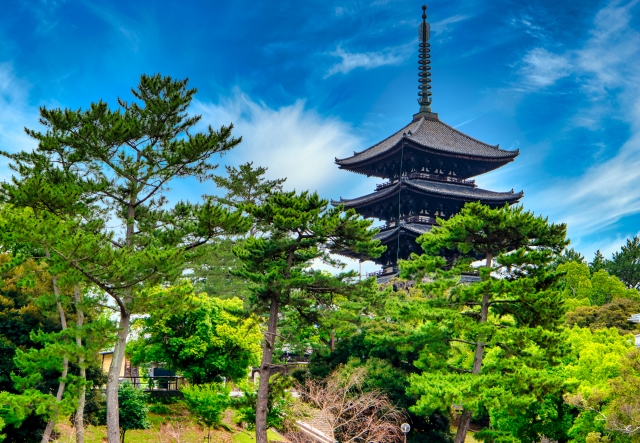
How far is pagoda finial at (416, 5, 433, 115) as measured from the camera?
5494 centimetres

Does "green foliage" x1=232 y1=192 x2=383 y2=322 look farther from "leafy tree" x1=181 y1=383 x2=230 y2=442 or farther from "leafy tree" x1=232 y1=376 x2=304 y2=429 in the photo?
"leafy tree" x1=181 y1=383 x2=230 y2=442

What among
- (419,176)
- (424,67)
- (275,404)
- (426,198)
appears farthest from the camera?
(424,67)

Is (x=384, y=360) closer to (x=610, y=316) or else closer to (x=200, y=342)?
(x=200, y=342)

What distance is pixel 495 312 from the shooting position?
2383 centimetres

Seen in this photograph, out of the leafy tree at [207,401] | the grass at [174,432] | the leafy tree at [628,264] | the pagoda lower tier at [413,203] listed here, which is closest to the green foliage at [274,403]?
the leafy tree at [207,401]

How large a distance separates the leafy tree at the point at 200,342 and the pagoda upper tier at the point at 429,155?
68.1 ft

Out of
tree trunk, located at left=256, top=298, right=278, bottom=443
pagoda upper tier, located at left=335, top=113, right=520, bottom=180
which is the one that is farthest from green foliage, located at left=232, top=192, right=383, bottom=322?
pagoda upper tier, located at left=335, top=113, right=520, bottom=180

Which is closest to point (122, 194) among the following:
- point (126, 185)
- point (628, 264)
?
point (126, 185)

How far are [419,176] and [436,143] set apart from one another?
2.76 metres

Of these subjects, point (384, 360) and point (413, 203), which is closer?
point (384, 360)

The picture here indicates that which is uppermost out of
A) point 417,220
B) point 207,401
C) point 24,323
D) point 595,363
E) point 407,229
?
point 417,220

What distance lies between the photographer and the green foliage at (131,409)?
2723 centimetres

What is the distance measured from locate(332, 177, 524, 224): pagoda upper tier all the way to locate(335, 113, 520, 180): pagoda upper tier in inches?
48.9

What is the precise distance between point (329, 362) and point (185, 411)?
6.71m
